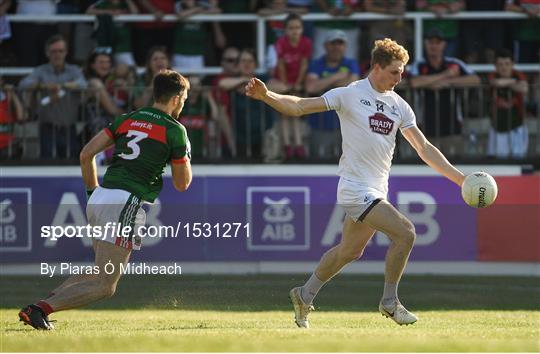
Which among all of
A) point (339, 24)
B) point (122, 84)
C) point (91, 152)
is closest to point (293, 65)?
point (339, 24)

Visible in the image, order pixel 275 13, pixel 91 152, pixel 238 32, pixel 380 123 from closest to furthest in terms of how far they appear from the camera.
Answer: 1. pixel 91 152
2. pixel 380 123
3. pixel 275 13
4. pixel 238 32

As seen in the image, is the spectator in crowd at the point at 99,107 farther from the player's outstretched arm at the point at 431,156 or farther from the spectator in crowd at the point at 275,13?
the player's outstretched arm at the point at 431,156

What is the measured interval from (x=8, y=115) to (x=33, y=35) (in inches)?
84.4

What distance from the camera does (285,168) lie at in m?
18.0

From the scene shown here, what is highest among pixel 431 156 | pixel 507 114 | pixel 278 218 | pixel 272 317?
pixel 431 156

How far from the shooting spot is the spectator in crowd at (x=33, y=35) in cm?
1958

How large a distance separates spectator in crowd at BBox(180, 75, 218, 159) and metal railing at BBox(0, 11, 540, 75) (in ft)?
3.82

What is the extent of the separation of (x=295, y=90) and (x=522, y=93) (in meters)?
3.08

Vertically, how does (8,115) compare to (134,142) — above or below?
below

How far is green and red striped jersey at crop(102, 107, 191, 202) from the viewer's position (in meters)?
10.5

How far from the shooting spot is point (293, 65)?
1822 centimetres

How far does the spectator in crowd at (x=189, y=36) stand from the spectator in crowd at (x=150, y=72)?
3.90 feet

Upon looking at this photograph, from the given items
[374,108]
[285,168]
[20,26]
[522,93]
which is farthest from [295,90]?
[374,108]

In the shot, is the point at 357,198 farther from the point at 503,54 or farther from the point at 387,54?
the point at 503,54
